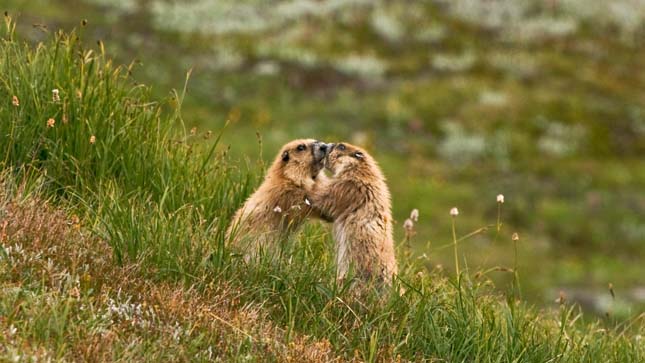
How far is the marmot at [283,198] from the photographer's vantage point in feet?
26.9

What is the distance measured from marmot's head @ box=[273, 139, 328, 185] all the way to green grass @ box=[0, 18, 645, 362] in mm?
497

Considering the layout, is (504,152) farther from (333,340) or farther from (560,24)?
(333,340)

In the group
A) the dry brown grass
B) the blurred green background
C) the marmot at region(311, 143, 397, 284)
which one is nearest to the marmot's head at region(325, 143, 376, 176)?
the marmot at region(311, 143, 397, 284)

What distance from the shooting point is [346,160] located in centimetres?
903

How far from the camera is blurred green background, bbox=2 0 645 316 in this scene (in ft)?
81.9

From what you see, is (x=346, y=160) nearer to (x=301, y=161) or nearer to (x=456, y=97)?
(x=301, y=161)

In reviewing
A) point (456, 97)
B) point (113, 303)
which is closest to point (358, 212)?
point (113, 303)

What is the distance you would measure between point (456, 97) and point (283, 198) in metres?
24.8

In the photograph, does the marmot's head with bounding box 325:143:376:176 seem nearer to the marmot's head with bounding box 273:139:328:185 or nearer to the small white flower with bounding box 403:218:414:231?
the marmot's head with bounding box 273:139:328:185

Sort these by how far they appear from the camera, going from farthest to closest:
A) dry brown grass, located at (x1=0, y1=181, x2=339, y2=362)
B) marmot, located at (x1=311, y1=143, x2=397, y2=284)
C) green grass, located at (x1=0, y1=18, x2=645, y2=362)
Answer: marmot, located at (x1=311, y1=143, x2=397, y2=284) < green grass, located at (x1=0, y1=18, x2=645, y2=362) < dry brown grass, located at (x1=0, y1=181, x2=339, y2=362)

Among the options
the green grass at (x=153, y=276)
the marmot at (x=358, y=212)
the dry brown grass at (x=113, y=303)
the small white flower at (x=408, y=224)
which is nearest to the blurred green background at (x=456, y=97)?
the marmot at (x=358, y=212)

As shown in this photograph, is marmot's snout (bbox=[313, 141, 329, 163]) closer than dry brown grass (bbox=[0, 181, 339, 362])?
No

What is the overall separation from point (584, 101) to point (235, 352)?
28592 mm

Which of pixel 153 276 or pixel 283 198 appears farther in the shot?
pixel 283 198
